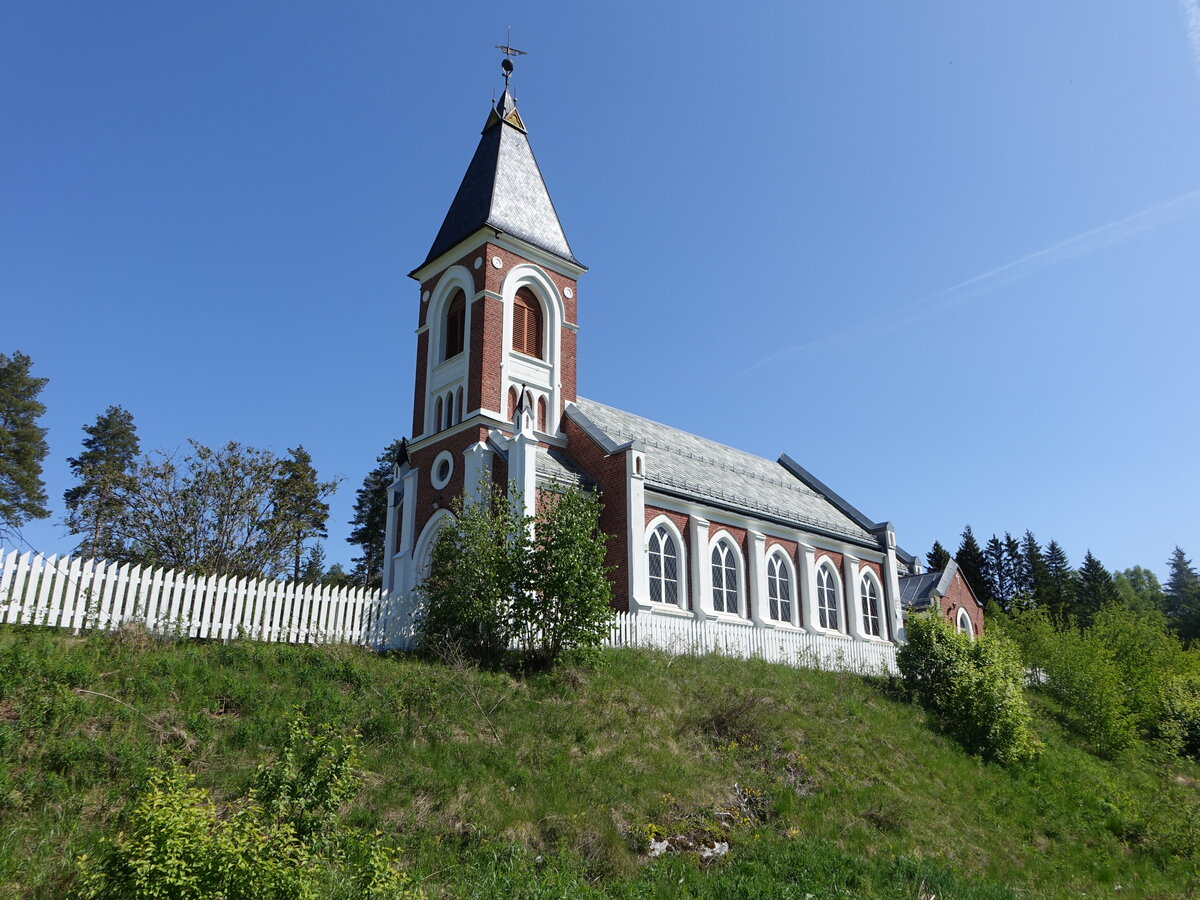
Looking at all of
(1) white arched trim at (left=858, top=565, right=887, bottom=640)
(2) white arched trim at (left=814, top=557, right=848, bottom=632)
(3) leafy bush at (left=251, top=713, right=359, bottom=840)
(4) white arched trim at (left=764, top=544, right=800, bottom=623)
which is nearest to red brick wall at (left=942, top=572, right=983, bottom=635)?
(1) white arched trim at (left=858, top=565, right=887, bottom=640)

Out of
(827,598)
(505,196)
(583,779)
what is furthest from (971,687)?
(505,196)

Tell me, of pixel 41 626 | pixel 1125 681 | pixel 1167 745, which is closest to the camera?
pixel 41 626

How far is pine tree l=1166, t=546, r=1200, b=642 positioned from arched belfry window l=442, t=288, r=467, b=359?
162 ft

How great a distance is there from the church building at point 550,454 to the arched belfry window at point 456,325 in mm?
63

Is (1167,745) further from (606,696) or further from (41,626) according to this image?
(41,626)

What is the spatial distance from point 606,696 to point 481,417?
11203mm

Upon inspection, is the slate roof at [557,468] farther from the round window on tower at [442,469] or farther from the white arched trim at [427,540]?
the white arched trim at [427,540]

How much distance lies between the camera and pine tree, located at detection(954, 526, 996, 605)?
65.4 m

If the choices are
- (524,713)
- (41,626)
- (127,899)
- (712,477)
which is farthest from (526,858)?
(712,477)

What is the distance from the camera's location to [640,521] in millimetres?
24312

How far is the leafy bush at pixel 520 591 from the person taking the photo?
17219 millimetres

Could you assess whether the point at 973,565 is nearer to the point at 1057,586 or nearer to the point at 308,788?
the point at 1057,586

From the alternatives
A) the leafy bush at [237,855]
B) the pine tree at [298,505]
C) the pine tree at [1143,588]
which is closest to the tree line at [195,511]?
the pine tree at [298,505]

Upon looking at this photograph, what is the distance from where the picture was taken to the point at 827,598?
3172 centimetres
